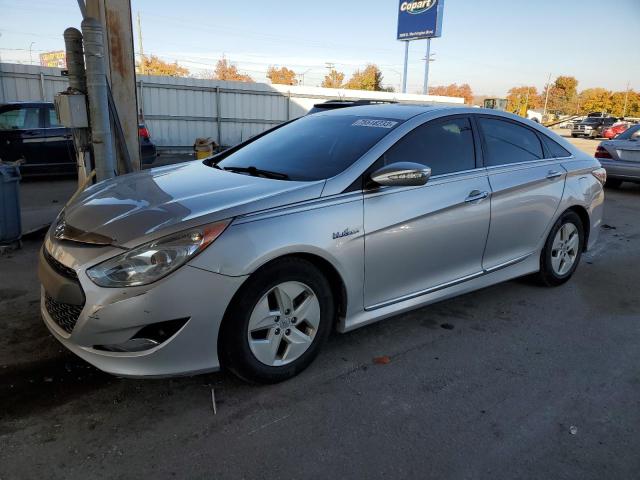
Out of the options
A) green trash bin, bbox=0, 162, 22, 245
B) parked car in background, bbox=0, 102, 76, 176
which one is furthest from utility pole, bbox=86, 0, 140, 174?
parked car in background, bbox=0, 102, 76, 176

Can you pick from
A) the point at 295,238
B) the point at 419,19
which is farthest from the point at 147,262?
the point at 419,19

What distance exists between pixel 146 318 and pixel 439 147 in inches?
91.1

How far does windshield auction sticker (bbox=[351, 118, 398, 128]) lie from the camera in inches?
141

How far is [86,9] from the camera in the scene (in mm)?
5961

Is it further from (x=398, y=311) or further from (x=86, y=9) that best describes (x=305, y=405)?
(x=86, y=9)

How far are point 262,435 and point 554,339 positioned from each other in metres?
2.31

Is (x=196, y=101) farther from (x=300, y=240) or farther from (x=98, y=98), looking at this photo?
(x=300, y=240)

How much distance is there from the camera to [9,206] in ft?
17.4

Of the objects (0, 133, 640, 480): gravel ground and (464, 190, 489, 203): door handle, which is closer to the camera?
(0, 133, 640, 480): gravel ground

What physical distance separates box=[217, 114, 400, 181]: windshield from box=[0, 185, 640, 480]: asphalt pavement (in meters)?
1.20

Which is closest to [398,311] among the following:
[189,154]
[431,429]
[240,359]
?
[431,429]

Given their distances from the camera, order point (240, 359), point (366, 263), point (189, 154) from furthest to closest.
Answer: point (189, 154) → point (366, 263) → point (240, 359)

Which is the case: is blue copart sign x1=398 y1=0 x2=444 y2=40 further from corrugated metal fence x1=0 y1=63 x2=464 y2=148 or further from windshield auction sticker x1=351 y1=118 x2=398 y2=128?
windshield auction sticker x1=351 y1=118 x2=398 y2=128

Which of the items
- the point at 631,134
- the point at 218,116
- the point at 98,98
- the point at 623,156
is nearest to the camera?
the point at 98,98
